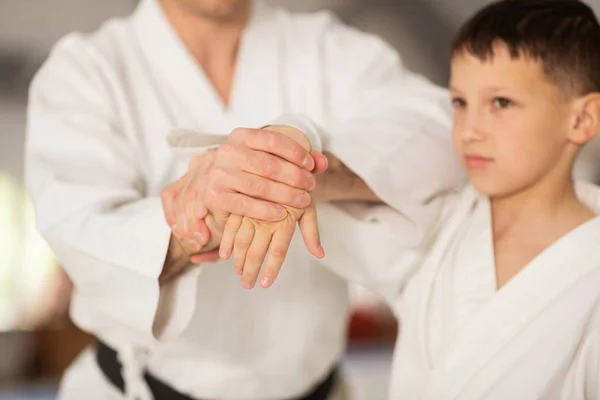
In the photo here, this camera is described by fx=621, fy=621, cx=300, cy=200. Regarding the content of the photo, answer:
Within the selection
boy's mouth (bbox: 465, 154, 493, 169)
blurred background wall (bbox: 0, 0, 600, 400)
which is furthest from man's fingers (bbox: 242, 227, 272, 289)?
blurred background wall (bbox: 0, 0, 600, 400)

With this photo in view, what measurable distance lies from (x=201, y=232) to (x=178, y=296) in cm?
13

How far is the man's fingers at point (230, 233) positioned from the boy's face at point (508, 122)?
1.07 ft

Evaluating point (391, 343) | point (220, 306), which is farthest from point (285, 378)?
point (391, 343)

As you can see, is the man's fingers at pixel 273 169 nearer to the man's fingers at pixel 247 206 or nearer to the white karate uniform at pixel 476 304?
the man's fingers at pixel 247 206

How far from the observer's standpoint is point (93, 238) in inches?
28.8

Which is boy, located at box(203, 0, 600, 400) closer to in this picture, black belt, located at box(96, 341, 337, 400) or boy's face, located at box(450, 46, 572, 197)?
boy's face, located at box(450, 46, 572, 197)

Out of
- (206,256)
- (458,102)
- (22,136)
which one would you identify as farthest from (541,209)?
(22,136)

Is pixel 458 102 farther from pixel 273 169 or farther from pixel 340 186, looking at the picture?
pixel 273 169

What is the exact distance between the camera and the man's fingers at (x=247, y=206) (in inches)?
24.3

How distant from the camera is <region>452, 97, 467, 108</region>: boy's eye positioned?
0.81 m

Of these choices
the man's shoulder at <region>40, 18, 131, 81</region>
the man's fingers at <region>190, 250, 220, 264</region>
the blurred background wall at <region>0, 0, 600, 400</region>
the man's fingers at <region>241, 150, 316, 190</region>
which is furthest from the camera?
the blurred background wall at <region>0, 0, 600, 400</region>

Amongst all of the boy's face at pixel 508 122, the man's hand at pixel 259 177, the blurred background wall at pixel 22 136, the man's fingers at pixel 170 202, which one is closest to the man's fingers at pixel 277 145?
the man's hand at pixel 259 177

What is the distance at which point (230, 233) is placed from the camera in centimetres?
64

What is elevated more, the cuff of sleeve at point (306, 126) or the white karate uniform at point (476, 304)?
the cuff of sleeve at point (306, 126)
